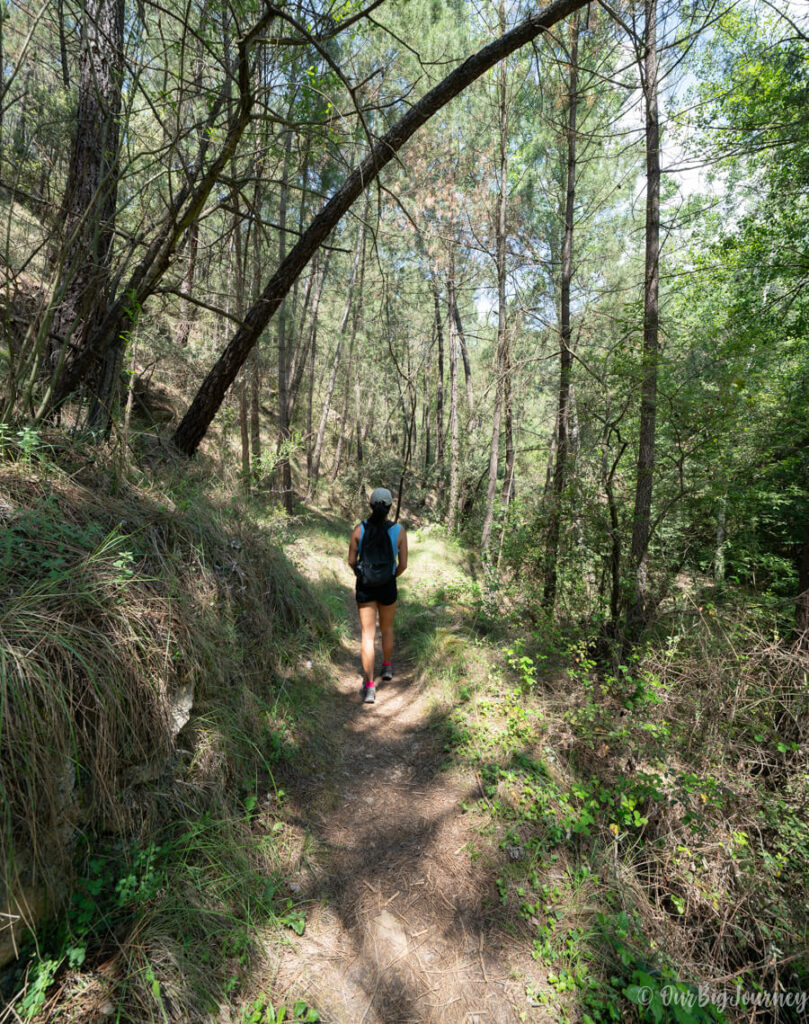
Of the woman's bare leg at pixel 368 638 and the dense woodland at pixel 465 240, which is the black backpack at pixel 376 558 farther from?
the dense woodland at pixel 465 240

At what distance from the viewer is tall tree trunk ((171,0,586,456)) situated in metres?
2.56

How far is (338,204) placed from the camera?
3.31 m

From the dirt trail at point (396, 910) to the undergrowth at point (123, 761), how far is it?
5.9 inches

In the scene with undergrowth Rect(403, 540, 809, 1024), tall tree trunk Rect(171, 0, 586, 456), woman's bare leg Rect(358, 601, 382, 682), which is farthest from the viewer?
woman's bare leg Rect(358, 601, 382, 682)

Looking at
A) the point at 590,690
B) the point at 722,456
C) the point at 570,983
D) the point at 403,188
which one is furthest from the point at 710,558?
the point at 403,188

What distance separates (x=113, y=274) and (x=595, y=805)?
16.1ft

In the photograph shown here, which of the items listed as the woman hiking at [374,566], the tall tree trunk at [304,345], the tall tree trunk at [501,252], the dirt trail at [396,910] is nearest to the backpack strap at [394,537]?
the woman hiking at [374,566]

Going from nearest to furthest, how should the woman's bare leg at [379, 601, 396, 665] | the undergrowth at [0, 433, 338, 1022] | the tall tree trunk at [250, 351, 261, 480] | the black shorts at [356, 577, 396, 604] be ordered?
the undergrowth at [0, 433, 338, 1022] → the black shorts at [356, 577, 396, 604] → the woman's bare leg at [379, 601, 396, 665] → the tall tree trunk at [250, 351, 261, 480]

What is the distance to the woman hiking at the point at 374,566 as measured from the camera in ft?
12.7

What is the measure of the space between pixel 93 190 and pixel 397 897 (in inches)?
188

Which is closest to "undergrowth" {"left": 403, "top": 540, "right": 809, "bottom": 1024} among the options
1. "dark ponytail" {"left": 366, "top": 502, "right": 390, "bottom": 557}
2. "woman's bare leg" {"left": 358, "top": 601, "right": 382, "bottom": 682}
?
"woman's bare leg" {"left": 358, "top": 601, "right": 382, "bottom": 682}

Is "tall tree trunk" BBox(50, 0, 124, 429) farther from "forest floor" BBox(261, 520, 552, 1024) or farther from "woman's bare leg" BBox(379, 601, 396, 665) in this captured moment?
"forest floor" BBox(261, 520, 552, 1024)

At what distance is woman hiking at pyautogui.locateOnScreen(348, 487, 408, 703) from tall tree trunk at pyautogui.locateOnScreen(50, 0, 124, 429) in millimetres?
2188

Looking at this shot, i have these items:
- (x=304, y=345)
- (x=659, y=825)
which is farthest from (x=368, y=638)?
(x=304, y=345)
